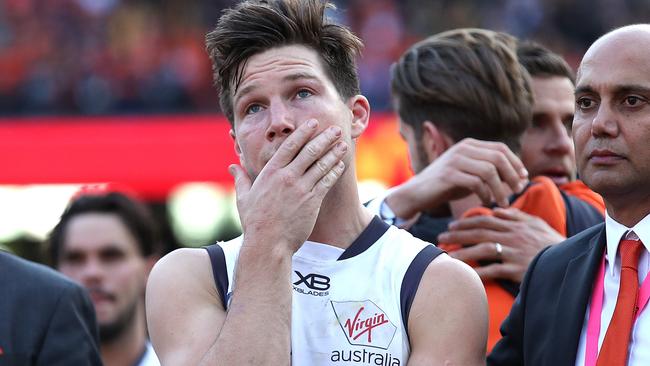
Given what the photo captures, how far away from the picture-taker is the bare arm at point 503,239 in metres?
3.87

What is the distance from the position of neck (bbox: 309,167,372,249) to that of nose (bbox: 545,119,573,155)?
1.40 m

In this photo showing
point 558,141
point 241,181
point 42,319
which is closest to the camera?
point 241,181

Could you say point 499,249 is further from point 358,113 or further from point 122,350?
point 122,350

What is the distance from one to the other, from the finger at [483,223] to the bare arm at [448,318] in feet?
2.34

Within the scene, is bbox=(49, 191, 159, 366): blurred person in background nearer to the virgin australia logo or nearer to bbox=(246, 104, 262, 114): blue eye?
bbox=(246, 104, 262, 114): blue eye

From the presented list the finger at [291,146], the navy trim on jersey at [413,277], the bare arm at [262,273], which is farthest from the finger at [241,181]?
the navy trim on jersey at [413,277]

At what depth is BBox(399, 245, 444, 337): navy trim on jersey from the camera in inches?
125

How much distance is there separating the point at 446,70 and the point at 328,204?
1.11 metres

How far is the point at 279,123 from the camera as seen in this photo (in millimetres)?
3268

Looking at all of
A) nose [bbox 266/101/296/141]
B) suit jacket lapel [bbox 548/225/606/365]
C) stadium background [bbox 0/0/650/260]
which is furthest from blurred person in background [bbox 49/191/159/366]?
stadium background [bbox 0/0/650/260]

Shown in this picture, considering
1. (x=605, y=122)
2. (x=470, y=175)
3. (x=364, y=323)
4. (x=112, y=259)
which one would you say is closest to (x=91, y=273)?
(x=112, y=259)

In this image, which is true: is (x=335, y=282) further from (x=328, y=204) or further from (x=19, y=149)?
(x=19, y=149)

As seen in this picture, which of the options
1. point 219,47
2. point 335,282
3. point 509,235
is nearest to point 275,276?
point 335,282

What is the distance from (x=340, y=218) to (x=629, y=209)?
2.64ft
